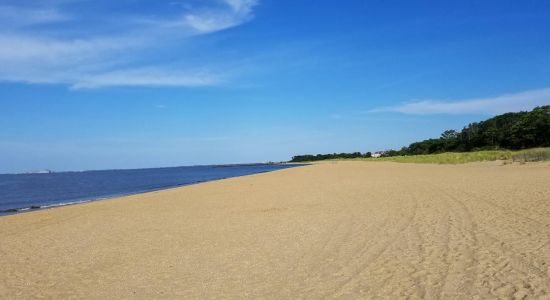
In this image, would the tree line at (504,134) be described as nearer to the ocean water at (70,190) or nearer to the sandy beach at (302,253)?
the ocean water at (70,190)

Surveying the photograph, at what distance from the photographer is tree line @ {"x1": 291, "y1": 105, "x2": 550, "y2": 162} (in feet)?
237

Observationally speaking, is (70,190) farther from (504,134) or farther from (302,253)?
(504,134)

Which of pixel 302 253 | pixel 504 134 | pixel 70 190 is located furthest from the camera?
pixel 504 134

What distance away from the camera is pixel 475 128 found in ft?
342

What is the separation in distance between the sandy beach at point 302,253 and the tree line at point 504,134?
65.0m

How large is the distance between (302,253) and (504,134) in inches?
3219

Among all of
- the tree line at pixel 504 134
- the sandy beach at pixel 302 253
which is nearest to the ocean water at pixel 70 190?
the sandy beach at pixel 302 253

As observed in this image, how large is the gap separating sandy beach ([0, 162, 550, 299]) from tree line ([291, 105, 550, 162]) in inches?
2559

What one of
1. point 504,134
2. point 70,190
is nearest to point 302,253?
point 70,190

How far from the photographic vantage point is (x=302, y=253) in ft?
29.2

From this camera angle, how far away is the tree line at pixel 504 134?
72188 mm

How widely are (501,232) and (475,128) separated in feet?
340

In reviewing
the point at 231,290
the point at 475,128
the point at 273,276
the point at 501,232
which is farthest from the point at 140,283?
the point at 475,128

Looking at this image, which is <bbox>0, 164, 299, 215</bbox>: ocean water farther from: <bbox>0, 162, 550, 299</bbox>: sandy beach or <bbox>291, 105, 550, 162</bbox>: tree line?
<bbox>291, 105, 550, 162</bbox>: tree line
